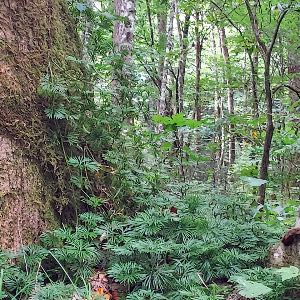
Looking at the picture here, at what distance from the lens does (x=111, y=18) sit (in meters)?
3.23

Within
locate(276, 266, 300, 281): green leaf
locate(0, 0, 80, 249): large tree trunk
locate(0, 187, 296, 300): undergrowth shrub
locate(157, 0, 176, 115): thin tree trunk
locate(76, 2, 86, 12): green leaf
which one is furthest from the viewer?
locate(157, 0, 176, 115): thin tree trunk

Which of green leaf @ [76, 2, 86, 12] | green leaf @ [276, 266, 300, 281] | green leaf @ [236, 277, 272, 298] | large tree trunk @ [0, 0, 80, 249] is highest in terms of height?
green leaf @ [76, 2, 86, 12]

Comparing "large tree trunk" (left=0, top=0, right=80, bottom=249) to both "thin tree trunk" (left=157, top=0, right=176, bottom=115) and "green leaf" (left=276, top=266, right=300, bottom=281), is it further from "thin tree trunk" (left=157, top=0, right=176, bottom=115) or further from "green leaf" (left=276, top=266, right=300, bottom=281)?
"thin tree trunk" (left=157, top=0, right=176, bottom=115)

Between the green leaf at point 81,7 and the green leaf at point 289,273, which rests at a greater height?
the green leaf at point 81,7


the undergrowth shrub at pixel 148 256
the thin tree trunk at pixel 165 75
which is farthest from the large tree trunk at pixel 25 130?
the thin tree trunk at pixel 165 75

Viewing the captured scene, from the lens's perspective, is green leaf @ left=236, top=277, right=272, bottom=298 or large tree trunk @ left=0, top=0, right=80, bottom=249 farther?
large tree trunk @ left=0, top=0, right=80, bottom=249

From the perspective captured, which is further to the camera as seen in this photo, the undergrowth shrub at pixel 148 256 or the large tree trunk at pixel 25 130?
the large tree trunk at pixel 25 130

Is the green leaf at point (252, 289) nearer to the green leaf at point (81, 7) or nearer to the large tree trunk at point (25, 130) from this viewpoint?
the large tree trunk at point (25, 130)

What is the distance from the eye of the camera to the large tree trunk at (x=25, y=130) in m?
2.22

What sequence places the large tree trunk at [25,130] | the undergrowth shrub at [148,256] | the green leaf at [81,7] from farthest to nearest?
the green leaf at [81,7] < the large tree trunk at [25,130] < the undergrowth shrub at [148,256]

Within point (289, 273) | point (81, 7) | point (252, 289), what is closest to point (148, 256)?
point (252, 289)

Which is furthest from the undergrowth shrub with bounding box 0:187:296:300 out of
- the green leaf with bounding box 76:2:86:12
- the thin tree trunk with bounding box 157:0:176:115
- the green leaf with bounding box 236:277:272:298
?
the thin tree trunk with bounding box 157:0:176:115

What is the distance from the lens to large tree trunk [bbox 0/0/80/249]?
2.22 m

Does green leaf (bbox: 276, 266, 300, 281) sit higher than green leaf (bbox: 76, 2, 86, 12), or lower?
lower
